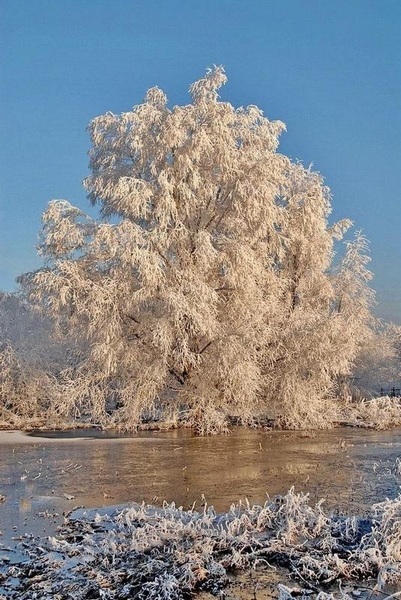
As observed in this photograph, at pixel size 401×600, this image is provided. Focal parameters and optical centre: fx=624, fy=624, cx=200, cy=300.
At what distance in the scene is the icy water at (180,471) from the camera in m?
8.90

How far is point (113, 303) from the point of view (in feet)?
59.6

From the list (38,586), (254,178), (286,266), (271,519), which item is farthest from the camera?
(286,266)

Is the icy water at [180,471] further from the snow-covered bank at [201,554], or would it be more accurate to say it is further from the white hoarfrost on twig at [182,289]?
the white hoarfrost on twig at [182,289]

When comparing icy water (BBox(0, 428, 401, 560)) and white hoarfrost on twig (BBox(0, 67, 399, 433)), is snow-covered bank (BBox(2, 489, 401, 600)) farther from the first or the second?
white hoarfrost on twig (BBox(0, 67, 399, 433))

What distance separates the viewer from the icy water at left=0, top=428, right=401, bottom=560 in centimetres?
890

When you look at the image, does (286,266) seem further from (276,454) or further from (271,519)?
(271,519)

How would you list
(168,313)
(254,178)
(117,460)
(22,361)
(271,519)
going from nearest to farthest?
1. (271,519)
2. (117,460)
3. (168,313)
4. (254,178)
5. (22,361)

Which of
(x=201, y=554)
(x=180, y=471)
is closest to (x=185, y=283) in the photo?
(x=180, y=471)

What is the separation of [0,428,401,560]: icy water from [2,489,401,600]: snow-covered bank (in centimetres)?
74

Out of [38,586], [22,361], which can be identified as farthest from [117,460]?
[22,361]

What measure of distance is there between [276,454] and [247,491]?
4.23 m

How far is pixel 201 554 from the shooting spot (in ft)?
19.7

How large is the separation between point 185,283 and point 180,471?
721 centimetres

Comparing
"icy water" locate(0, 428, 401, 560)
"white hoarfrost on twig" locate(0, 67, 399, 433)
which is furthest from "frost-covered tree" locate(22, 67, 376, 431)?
"icy water" locate(0, 428, 401, 560)
